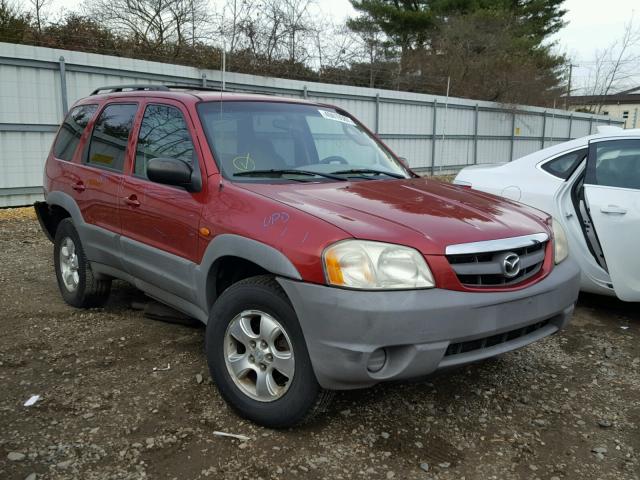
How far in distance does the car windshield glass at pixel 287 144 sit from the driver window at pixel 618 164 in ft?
5.67

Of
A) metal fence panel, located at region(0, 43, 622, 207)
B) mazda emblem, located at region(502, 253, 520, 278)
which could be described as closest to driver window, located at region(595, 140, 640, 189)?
mazda emblem, located at region(502, 253, 520, 278)

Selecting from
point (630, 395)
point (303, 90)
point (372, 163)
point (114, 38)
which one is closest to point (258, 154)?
point (372, 163)

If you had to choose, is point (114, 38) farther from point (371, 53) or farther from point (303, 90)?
point (371, 53)

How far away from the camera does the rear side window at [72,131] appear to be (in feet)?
15.3

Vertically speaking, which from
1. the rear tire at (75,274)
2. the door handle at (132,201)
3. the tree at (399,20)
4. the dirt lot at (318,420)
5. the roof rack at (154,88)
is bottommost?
the dirt lot at (318,420)

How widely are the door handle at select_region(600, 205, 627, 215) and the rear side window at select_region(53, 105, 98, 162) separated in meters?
4.05

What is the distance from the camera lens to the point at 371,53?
967 inches

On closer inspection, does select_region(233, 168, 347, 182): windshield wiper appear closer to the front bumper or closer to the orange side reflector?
the front bumper

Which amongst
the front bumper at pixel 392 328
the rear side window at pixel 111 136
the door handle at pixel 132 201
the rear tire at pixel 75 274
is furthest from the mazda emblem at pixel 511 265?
the rear tire at pixel 75 274

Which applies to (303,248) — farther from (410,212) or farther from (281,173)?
(281,173)

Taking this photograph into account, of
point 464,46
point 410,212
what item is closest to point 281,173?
point 410,212

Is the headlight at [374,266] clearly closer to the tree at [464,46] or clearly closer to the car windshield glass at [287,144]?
the car windshield glass at [287,144]

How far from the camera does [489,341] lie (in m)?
2.75

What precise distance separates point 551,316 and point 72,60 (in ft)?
31.2
